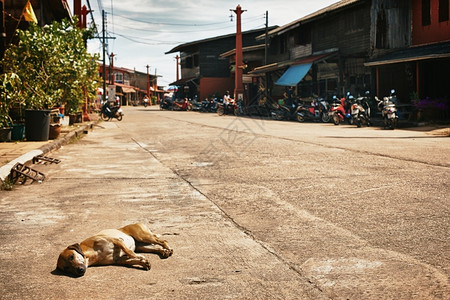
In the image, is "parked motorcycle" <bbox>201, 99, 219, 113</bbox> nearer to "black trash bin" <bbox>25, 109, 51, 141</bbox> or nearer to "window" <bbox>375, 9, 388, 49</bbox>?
"window" <bbox>375, 9, 388, 49</bbox>

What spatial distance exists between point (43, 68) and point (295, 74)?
15362 mm

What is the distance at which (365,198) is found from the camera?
18.8ft

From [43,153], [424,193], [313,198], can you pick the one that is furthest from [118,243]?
[43,153]

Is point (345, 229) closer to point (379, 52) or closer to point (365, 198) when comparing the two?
point (365, 198)

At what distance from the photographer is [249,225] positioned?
4.76 metres

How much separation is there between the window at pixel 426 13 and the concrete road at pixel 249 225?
1393 centimetres

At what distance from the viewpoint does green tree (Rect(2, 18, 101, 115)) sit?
13867 millimetres

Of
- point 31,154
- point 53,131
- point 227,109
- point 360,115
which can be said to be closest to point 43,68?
point 53,131

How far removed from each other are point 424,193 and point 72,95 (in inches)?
545

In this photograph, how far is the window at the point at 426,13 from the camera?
21.4m

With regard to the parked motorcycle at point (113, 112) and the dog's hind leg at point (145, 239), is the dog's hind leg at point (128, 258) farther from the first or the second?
the parked motorcycle at point (113, 112)

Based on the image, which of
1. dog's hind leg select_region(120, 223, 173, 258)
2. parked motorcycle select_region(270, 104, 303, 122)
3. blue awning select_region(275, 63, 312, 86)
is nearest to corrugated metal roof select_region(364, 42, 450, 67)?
blue awning select_region(275, 63, 312, 86)

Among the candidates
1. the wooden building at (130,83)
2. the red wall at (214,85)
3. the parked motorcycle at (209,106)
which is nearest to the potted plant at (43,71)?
the parked motorcycle at (209,106)

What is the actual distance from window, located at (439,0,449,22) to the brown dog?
63.4 ft
